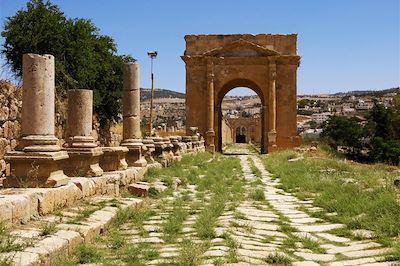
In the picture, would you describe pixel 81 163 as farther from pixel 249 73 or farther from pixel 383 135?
pixel 383 135

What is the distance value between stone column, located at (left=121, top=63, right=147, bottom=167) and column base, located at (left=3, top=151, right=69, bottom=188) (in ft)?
16.3

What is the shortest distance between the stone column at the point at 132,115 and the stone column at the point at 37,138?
Answer: 4.77m

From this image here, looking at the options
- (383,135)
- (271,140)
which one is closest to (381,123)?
(383,135)

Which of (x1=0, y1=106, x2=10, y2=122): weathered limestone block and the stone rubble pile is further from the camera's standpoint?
(x1=0, y1=106, x2=10, y2=122): weathered limestone block

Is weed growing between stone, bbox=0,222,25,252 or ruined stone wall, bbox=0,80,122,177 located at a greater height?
ruined stone wall, bbox=0,80,122,177

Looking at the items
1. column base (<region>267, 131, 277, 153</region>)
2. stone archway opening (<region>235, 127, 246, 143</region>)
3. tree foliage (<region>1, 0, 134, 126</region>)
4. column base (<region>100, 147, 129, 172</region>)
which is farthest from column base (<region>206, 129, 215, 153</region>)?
stone archway opening (<region>235, 127, 246, 143</region>)

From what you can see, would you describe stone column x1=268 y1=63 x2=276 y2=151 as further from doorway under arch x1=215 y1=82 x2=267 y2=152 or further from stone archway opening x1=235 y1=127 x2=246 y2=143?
stone archway opening x1=235 y1=127 x2=246 y2=143

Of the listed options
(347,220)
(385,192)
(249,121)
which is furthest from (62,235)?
(249,121)

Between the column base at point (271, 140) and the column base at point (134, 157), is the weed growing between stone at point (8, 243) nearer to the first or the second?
the column base at point (134, 157)

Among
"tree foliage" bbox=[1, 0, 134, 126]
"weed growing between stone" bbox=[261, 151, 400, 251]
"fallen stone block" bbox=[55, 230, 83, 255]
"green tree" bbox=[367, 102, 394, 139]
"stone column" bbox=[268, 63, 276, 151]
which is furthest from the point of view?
"green tree" bbox=[367, 102, 394, 139]

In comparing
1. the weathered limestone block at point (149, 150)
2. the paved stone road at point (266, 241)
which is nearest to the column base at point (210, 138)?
the weathered limestone block at point (149, 150)

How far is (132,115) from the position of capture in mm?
12344

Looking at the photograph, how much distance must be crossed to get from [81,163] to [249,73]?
2166cm

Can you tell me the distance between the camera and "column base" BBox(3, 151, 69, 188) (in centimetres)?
686
